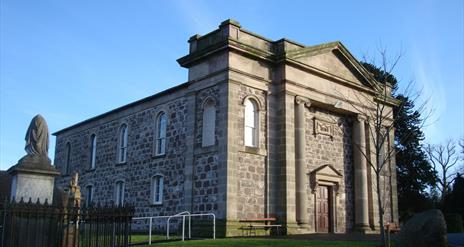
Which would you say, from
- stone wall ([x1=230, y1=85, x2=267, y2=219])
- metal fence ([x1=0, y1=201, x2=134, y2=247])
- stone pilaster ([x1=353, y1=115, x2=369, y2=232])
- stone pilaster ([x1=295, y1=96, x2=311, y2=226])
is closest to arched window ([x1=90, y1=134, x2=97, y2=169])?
stone wall ([x1=230, y1=85, x2=267, y2=219])

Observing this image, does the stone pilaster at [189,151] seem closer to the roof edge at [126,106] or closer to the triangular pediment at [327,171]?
the roof edge at [126,106]

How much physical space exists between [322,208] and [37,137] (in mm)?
14266

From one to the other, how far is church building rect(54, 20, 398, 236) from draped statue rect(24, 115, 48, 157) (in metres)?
7.65

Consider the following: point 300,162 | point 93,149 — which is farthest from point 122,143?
point 300,162

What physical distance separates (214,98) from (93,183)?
42.0ft

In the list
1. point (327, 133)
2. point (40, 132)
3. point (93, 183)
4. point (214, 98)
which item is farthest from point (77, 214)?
point (93, 183)

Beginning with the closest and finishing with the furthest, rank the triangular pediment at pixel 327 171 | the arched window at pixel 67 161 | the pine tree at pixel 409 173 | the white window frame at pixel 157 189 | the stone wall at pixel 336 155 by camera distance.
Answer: the triangular pediment at pixel 327 171, the stone wall at pixel 336 155, the white window frame at pixel 157 189, the arched window at pixel 67 161, the pine tree at pixel 409 173

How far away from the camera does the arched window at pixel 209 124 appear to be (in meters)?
20.8

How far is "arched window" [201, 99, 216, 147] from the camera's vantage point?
20778mm

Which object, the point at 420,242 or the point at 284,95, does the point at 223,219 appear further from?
the point at 420,242

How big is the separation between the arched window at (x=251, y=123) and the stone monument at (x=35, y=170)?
30.3 feet

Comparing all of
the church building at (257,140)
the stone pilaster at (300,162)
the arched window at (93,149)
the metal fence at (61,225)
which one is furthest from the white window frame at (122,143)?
the metal fence at (61,225)

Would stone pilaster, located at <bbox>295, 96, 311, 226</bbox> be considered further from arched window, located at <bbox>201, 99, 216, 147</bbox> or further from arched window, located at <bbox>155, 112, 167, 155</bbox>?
arched window, located at <bbox>155, 112, 167, 155</bbox>

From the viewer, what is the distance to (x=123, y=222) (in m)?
11.2
